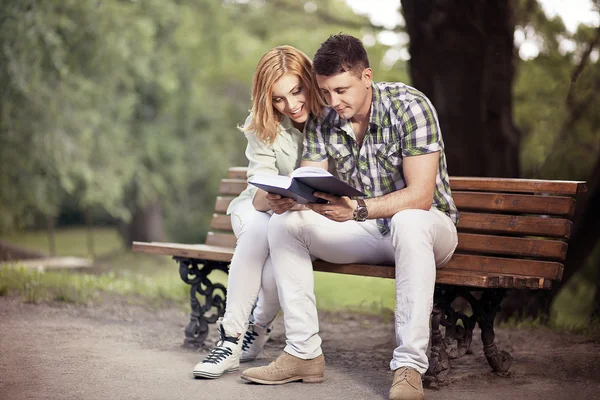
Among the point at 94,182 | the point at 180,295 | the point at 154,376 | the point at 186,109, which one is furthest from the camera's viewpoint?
the point at 186,109

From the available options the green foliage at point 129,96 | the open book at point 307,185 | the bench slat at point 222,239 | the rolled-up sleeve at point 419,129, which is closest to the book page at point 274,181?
the open book at point 307,185

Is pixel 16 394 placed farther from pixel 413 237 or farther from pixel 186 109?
pixel 186 109

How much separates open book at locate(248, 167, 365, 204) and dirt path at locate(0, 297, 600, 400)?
90 centimetres

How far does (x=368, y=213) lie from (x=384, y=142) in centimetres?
45

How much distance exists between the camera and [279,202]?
386cm

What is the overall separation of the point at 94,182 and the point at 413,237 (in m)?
9.71

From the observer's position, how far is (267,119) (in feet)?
13.9

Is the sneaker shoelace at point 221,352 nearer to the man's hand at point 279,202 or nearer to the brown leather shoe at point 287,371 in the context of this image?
the brown leather shoe at point 287,371

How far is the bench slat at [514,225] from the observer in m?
4.18

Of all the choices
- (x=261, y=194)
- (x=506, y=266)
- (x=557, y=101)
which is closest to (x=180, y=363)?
(x=261, y=194)

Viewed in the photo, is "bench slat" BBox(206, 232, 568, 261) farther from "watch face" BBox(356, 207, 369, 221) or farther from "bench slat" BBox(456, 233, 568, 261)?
"watch face" BBox(356, 207, 369, 221)

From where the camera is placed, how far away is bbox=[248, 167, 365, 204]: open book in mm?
3410

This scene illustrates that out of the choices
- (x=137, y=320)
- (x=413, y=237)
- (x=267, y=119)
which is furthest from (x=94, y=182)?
(x=413, y=237)

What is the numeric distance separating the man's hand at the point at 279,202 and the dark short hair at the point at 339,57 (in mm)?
613
